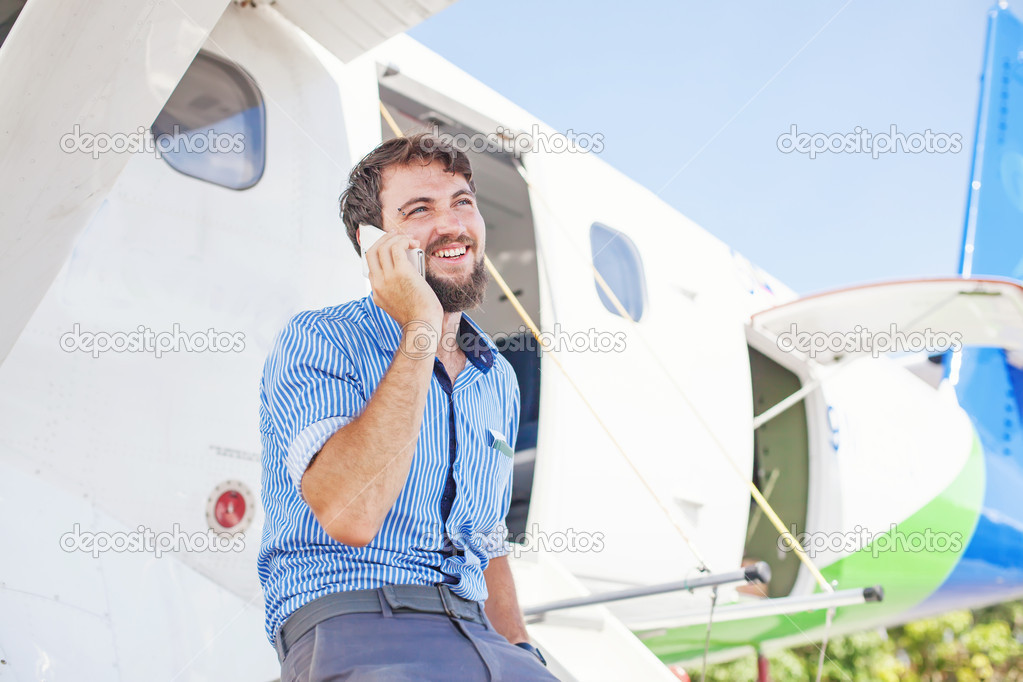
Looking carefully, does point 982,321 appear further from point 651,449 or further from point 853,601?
point 853,601

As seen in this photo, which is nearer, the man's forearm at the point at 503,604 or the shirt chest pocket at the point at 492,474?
the shirt chest pocket at the point at 492,474

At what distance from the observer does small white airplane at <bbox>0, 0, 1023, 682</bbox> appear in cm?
195

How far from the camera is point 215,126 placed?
327cm

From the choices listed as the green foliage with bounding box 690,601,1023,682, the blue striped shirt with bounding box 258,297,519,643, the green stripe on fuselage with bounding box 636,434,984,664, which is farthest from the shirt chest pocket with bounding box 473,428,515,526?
the green foliage with bounding box 690,601,1023,682

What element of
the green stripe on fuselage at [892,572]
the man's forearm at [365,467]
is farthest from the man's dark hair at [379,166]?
the green stripe on fuselage at [892,572]

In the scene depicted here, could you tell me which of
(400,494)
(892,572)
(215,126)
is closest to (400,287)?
(400,494)

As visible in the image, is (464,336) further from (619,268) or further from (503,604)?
(619,268)

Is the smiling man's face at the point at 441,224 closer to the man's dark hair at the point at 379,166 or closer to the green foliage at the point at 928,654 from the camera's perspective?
the man's dark hair at the point at 379,166

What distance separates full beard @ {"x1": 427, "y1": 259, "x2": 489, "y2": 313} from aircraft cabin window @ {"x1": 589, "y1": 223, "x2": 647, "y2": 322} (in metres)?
3.07

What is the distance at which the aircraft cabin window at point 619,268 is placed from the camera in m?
5.07

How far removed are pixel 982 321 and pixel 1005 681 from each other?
289 inches

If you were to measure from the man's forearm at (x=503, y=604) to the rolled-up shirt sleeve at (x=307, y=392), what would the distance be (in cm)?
63

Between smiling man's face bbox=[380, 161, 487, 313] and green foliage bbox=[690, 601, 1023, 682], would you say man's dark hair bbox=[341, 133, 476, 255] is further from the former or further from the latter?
green foliage bbox=[690, 601, 1023, 682]

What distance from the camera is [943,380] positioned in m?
8.47
